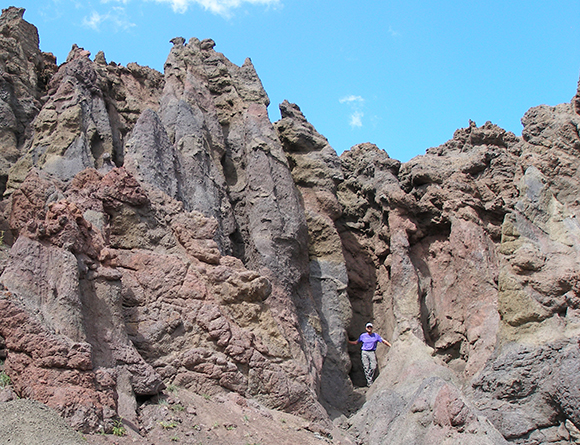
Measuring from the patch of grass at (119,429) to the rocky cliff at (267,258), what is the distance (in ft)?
0.20

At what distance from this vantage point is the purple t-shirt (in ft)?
45.9

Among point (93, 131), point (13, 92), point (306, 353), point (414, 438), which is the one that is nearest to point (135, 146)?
point (93, 131)

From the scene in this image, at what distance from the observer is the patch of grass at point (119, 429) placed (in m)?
6.74

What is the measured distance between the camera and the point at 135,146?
12.3 m

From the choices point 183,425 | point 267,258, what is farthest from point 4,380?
point 267,258

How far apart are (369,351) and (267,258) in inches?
128

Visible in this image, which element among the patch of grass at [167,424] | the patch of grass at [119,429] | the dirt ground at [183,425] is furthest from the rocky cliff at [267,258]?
the patch of grass at [167,424]

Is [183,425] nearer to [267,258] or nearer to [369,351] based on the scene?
[267,258]

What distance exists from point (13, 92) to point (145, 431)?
12.0m

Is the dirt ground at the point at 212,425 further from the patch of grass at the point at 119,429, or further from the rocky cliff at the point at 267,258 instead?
the rocky cliff at the point at 267,258

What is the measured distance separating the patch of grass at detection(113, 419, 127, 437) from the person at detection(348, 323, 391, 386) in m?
7.75

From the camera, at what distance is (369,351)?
14.0 metres

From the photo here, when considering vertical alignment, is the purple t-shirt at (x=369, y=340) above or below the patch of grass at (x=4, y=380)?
above

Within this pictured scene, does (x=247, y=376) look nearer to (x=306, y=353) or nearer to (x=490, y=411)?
(x=306, y=353)
